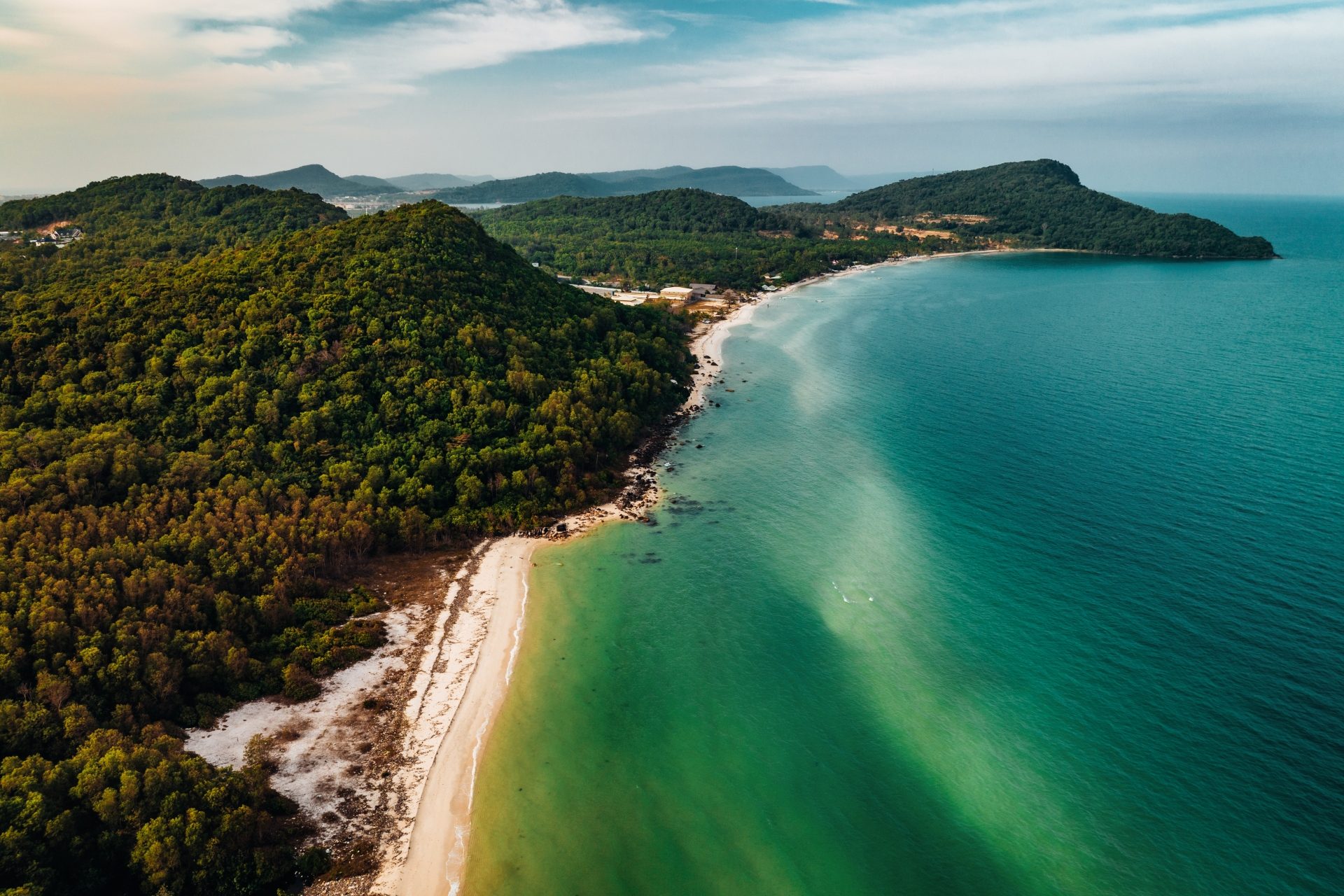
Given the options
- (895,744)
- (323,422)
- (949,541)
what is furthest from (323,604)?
(949,541)

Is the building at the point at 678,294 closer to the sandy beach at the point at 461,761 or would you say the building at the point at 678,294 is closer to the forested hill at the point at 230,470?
the forested hill at the point at 230,470

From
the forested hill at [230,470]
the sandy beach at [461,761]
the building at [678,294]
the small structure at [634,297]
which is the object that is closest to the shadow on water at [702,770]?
the sandy beach at [461,761]

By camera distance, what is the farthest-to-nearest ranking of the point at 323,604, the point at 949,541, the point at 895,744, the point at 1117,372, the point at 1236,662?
1. the point at 1117,372
2. the point at 949,541
3. the point at 323,604
4. the point at 1236,662
5. the point at 895,744

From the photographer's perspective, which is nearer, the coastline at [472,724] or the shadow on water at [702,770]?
the coastline at [472,724]

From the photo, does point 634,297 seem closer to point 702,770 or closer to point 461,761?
point 461,761

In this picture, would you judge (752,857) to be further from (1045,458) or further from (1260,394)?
(1260,394)

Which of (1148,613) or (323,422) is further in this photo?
(323,422)

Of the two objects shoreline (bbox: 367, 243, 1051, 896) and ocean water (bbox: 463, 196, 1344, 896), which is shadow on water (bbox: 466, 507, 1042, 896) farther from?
shoreline (bbox: 367, 243, 1051, 896)
